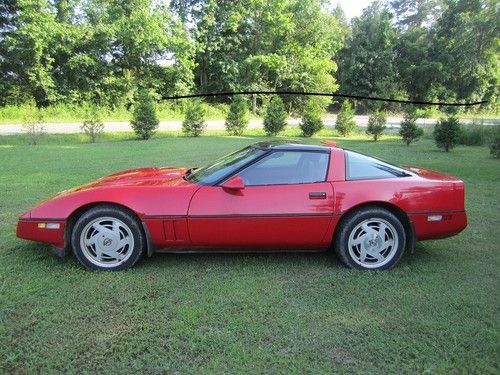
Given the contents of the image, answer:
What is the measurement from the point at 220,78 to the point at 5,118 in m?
19.1

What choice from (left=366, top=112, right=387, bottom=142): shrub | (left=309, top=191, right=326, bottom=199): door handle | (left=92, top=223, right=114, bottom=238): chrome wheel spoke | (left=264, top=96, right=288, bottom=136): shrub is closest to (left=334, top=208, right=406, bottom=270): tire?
(left=309, top=191, right=326, bottom=199): door handle

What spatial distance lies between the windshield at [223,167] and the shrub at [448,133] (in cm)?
1188

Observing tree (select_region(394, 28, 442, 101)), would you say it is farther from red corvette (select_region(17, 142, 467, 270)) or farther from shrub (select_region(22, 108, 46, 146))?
red corvette (select_region(17, 142, 467, 270))

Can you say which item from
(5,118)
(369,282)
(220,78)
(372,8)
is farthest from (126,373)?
(372,8)

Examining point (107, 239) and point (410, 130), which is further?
point (410, 130)

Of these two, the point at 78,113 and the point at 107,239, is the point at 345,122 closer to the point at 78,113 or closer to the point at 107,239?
the point at 78,113

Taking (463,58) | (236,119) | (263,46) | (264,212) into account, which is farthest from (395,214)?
(463,58)

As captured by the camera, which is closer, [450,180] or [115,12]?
[450,180]

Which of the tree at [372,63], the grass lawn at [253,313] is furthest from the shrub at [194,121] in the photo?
the tree at [372,63]

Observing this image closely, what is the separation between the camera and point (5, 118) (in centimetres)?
2455

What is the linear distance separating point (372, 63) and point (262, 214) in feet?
156

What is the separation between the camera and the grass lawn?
260 cm

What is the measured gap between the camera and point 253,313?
10.4ft

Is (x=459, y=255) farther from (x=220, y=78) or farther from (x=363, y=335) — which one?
(x=220, y=78)
